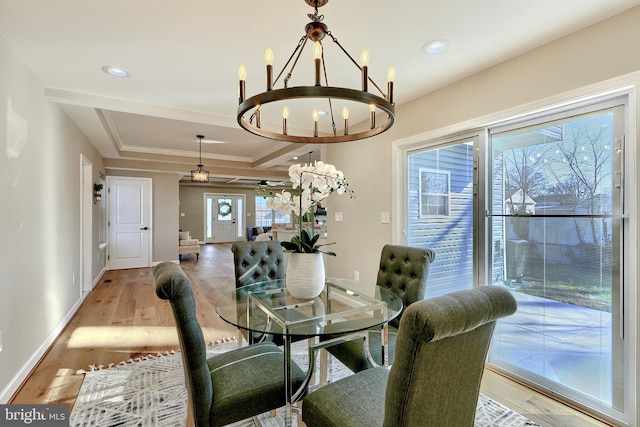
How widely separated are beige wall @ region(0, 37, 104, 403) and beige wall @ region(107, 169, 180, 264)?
11.9 ft

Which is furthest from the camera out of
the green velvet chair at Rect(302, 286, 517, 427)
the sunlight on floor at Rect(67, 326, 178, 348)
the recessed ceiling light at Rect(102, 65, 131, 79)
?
the sunlight on floor at Rect(67, 326, 178, 348)

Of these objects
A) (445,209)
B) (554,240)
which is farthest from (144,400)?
(554,240)

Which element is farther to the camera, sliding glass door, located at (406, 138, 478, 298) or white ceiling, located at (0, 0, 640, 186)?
sliding glass door, located at (406, 138, 478, 298)

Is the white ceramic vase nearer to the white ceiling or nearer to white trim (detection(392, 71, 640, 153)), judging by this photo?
the white ceiling

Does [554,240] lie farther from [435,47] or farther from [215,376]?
[215,376]

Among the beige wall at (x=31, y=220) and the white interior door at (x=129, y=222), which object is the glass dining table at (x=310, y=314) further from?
the white interior door at (x=129, y=222)

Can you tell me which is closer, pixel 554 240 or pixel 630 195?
pixel 630 195

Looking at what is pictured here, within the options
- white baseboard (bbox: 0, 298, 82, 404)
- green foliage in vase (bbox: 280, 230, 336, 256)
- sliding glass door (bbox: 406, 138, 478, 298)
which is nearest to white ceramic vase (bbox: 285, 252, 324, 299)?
green foliage in vase (bbox: 280, 230, 336, 256)

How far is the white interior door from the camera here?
21.7ft

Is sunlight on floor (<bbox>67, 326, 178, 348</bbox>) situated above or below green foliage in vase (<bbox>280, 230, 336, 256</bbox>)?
below

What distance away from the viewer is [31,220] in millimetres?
2465

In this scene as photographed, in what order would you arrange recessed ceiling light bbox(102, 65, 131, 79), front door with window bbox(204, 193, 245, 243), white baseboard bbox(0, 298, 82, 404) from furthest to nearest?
front door with window bbox(204, 193, 245, 243), recessed ceiling light bbox(102, 65, 131, 79), white baseboard bbox(0, 298, 82, 404)

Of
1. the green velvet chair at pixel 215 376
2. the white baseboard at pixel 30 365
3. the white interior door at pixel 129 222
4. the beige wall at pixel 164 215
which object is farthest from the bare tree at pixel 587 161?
the white interior door at pixel 129 222

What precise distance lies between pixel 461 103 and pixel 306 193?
172 centimetres
